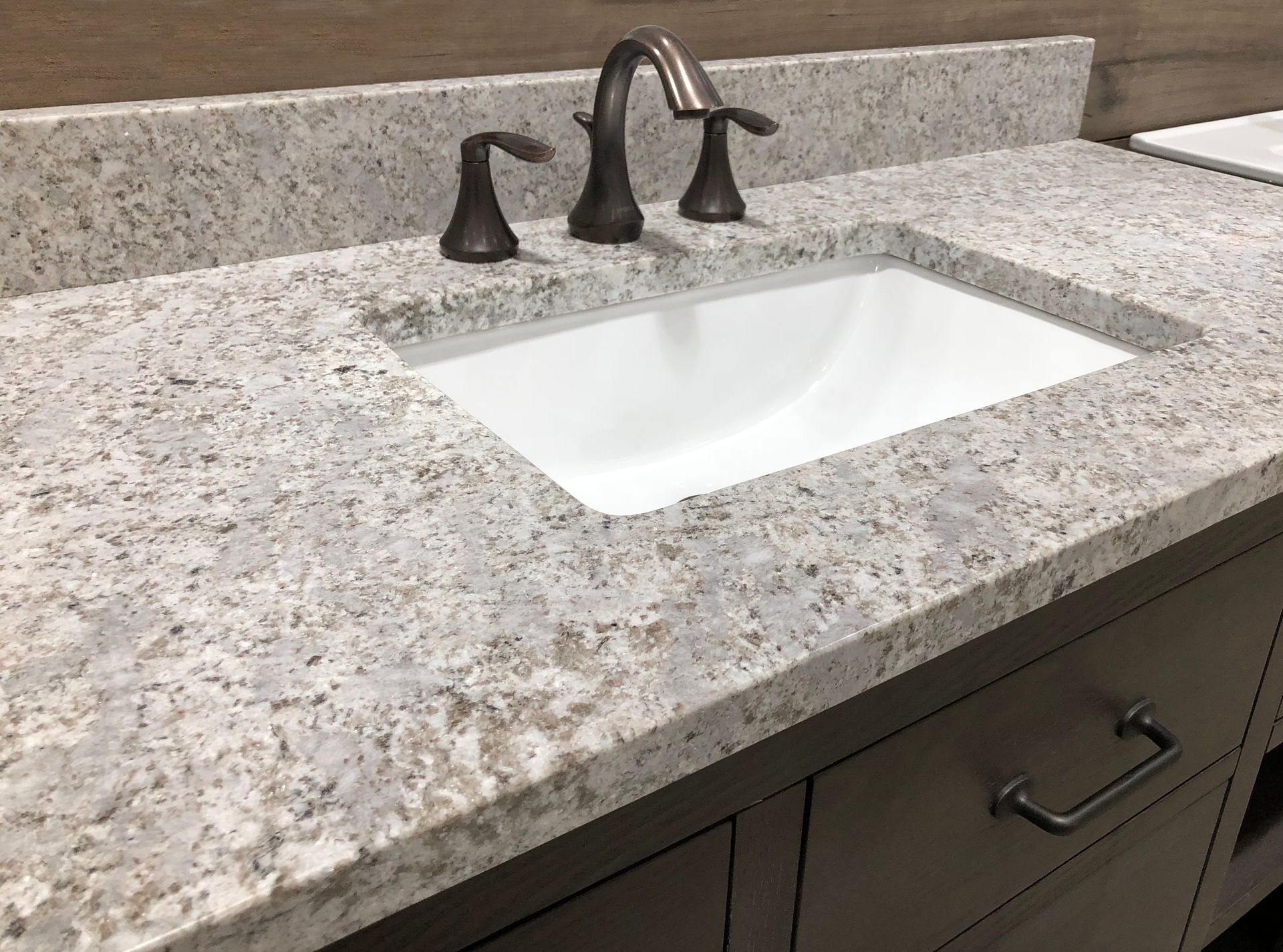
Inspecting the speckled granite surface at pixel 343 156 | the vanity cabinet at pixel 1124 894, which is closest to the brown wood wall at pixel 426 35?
the speckled granite surface at pixel 343 156

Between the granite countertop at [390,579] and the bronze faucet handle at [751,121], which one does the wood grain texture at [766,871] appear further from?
the bronze faucet handle at [751,121]

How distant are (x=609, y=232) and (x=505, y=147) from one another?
0.13 m

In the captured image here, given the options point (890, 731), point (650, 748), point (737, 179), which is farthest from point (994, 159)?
point (650, 748)

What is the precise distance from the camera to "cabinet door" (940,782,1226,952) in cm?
66

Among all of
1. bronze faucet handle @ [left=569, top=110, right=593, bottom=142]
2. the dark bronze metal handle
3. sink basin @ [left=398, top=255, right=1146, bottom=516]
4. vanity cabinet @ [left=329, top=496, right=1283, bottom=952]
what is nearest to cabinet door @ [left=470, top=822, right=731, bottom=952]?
vanity cabinet @ [left=329, top=496, right=1283, bottom=952]

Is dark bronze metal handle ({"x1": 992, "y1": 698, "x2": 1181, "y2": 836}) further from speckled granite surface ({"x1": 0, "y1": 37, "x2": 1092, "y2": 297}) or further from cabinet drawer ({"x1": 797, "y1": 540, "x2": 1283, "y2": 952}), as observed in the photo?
speckled granite surface ({"x1": 0, "y1": 37, "x2": 1092, "y2": 297})

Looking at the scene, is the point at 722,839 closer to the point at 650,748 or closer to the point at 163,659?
the point at 650,748

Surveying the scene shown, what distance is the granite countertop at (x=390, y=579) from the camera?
0.33 metres

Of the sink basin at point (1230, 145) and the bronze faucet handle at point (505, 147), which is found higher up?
the bronze faucet handle at point (505, 147)

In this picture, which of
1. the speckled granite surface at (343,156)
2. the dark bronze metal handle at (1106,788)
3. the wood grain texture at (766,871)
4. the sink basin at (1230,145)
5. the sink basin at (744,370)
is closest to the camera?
the wood grain texture at (766,871)

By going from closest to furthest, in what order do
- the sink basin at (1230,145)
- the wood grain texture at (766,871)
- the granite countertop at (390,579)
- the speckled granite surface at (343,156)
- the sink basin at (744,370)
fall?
the granite countertop at (390,579) < the wood grain texture at (766,871) < the speckled granite surface at (343,156) < the sink basin at (744,370) < the sink basin at (1230,145)

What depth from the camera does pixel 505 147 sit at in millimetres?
730

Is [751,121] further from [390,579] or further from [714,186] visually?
[390,579]

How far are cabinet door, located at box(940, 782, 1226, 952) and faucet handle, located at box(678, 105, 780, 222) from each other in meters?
0.57
